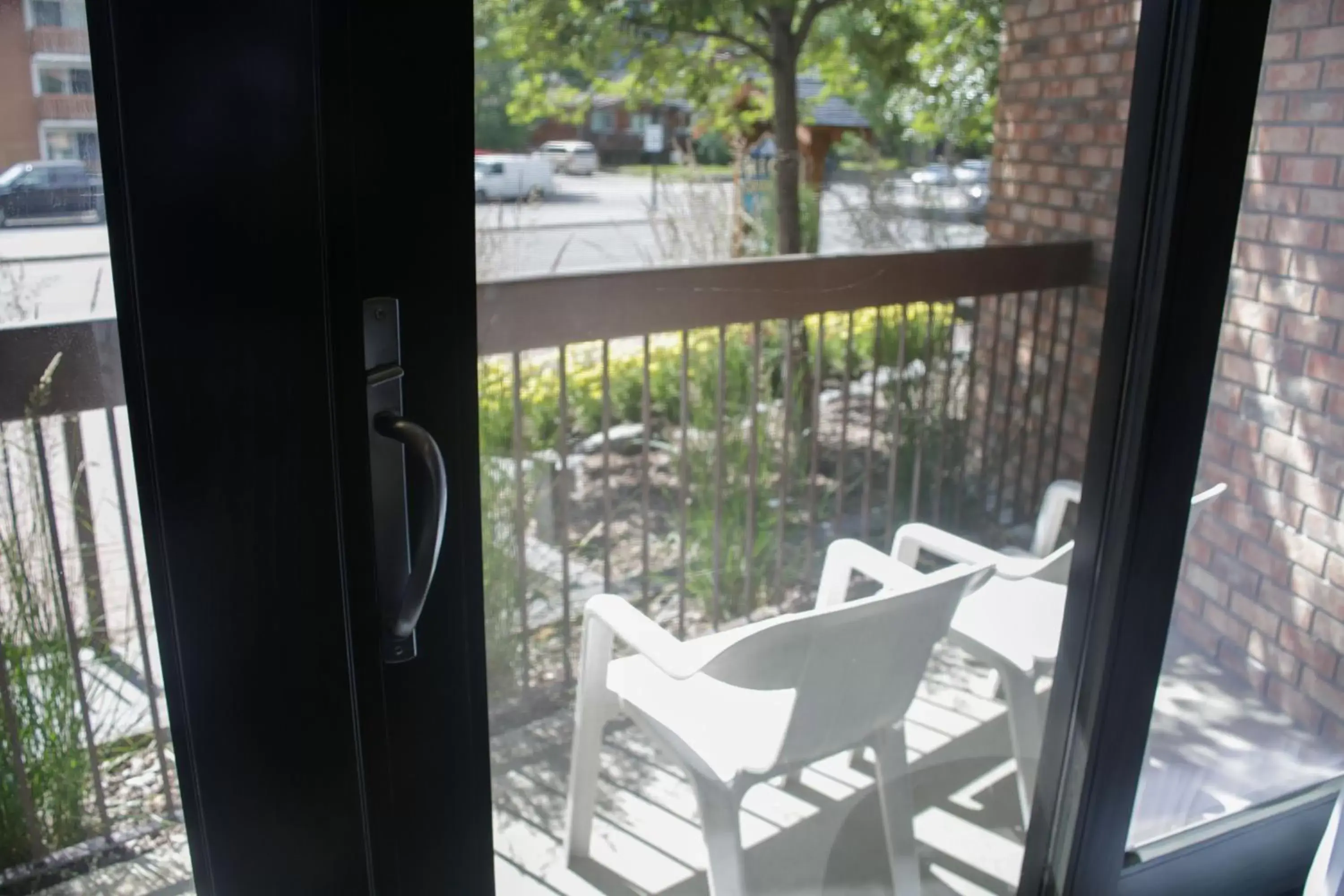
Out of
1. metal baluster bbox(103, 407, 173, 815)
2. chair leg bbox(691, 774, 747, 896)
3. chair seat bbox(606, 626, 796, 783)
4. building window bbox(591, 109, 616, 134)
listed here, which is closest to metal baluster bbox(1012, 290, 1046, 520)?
chair seat bbox(606, 626, 796, 783)

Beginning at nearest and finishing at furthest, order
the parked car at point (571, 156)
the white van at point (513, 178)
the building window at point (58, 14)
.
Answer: the building window at point (58, 14) → the white van at point (513, 178) → the parked car at point (571, 156)

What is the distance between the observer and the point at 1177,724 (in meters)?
1.69

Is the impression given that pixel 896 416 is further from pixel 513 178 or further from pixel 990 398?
pixel 513 178

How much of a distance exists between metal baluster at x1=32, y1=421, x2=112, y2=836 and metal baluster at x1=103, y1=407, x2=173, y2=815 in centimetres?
6

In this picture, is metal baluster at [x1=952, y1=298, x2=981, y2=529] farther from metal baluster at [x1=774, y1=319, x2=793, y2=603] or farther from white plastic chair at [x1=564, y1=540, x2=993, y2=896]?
metal baluster at [x1=774, y1=319, x2=793, y2=603]

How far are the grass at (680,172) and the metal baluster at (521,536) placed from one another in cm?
32

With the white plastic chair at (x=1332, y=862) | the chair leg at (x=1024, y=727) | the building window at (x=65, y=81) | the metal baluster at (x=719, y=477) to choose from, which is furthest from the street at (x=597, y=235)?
the white plastic chair at (x=1332, y=862)

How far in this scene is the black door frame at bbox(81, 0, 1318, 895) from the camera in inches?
32.5

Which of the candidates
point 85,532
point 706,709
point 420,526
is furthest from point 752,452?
point 85,532

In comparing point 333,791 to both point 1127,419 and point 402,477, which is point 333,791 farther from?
point 1127,419

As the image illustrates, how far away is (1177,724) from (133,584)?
158 cm

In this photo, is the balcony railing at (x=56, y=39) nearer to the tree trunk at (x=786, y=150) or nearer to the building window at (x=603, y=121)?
the building window at (x=603, y=121)

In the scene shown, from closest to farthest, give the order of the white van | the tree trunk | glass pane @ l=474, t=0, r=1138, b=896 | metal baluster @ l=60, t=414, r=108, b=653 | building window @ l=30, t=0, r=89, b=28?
building window @ l=30, t=0, r=89, b=28 < metal baluster @ l=60, t=414, r=108, b=653 < the white van < glass pane @ l=474, t=0, r=1138, b=896 < the tree trunk

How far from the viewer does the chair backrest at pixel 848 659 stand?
135 cm
